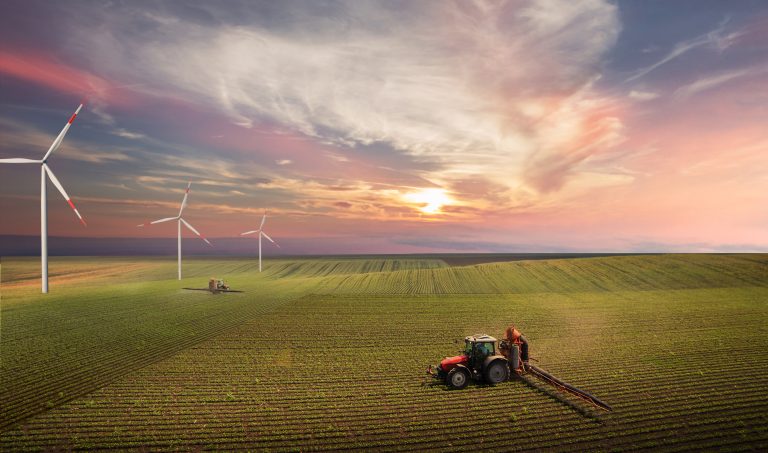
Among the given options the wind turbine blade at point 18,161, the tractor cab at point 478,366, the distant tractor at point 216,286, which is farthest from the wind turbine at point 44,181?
the tractor cab at point 478,366

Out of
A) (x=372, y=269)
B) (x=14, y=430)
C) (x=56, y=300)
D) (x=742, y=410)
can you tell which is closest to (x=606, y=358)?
(x=742, y=410)

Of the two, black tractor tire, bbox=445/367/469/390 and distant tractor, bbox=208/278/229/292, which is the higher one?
distant tractor, bbox=208/278/229/292

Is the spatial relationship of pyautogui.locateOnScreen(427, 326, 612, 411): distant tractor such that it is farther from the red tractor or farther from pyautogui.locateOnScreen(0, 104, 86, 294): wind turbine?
pyautogui.locateOnScreen(0, 104, 86, 294): wind turbine

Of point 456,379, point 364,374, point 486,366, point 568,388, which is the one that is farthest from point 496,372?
point 364,374

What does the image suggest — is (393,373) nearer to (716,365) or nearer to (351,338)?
(351,338)

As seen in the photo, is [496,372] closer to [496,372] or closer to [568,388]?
[496,372]

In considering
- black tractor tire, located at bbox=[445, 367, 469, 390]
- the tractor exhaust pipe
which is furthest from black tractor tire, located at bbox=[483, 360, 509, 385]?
the tractor exhaust pipe
